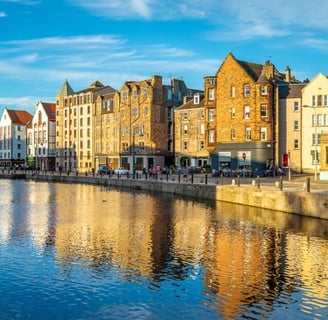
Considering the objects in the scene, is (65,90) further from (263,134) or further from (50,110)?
(263,134)

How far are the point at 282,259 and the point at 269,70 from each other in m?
54.6

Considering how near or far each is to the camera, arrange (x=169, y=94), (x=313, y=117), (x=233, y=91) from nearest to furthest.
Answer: (x=313, y=117)
(x=233, y=91)
(x=169, y=94)

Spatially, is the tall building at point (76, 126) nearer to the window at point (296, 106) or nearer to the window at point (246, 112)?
the window at point (246, 112)

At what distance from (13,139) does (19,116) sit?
8802 millimetres

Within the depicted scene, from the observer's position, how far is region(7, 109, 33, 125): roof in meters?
147

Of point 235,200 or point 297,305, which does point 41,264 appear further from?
point 235,200

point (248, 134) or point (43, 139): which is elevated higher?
point (43, 139)

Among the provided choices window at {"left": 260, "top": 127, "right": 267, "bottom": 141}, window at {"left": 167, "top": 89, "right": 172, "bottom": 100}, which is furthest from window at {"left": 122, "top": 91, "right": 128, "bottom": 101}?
window at {"left": 260, "top": 127, "right": 267, "bottom": 141}

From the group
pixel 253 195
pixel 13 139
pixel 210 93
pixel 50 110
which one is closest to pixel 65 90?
pixel 50 110

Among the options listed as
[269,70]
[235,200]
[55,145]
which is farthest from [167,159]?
[235,200]

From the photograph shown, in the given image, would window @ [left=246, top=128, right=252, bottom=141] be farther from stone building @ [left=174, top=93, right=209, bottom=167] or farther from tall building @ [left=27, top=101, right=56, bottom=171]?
tall building @ [left=27, top=101, right=56, bottom=171]

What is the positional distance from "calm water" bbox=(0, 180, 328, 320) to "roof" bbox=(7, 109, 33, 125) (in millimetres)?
116496

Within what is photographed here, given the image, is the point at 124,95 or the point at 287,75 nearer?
the point at 287,75

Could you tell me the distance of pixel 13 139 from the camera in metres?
144
